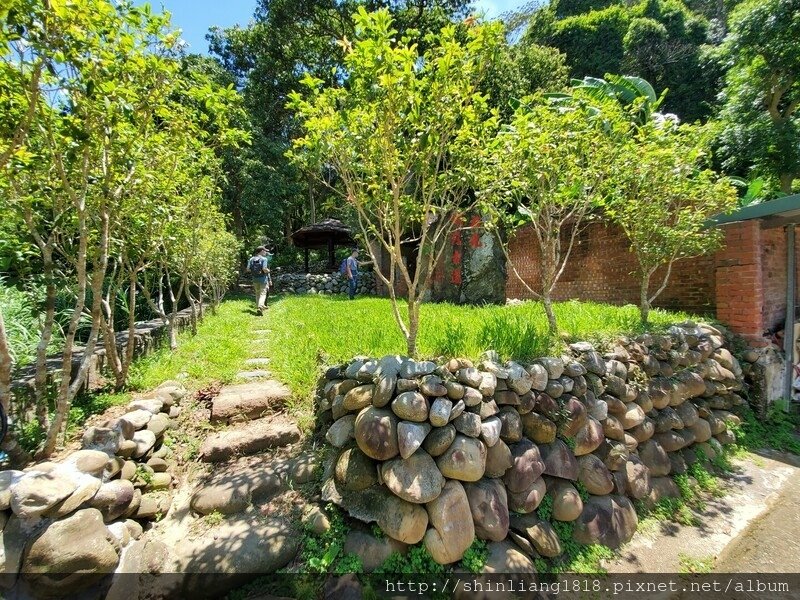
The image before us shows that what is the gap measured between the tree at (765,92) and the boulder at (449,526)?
39.4ft

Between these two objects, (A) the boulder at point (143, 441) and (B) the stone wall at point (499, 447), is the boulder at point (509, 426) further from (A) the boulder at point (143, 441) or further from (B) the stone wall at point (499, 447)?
(A) the boulder at point (143, 441)

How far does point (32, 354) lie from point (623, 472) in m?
6.39

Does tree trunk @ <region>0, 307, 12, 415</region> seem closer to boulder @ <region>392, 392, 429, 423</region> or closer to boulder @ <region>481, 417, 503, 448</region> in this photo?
boulder @ <region>392, 392, 429, 423</region>

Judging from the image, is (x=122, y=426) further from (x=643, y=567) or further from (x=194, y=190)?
(x=643, y=567)

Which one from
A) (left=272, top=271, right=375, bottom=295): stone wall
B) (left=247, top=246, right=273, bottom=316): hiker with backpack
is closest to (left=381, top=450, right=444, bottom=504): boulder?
(left=247, top=246, right=273, bottom=316): hiker with backpack

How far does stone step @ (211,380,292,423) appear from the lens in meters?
3.53

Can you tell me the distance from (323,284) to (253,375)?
40.0 ft

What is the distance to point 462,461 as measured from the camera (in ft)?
8.94

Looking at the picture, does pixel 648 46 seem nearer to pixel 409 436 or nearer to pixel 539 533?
pixel 539 533

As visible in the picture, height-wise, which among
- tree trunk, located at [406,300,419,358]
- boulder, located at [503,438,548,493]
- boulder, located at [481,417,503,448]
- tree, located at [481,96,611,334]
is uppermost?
tree, located at [481,96,611,334]

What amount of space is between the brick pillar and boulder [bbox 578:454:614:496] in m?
3.90

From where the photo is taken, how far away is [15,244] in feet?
11.7

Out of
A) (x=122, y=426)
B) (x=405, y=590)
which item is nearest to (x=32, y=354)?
(x=122, y=426)

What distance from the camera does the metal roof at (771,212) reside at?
4.75 meters
